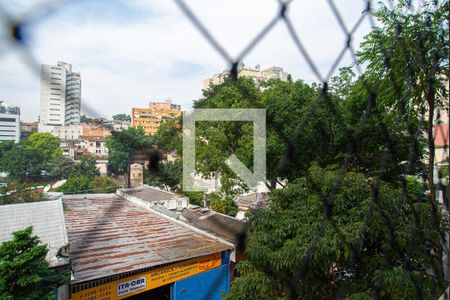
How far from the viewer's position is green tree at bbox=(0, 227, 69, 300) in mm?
1437

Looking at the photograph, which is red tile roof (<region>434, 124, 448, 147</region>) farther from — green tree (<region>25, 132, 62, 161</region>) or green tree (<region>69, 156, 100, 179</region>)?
green tree (<region>69, 156, 100, 179</region>)

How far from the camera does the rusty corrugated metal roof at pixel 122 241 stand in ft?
7.58

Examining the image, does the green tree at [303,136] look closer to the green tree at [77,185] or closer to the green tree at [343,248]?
the green tree at [343,248]

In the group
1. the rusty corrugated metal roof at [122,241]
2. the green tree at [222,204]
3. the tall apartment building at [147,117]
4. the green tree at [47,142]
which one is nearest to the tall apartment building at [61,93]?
the tall apartment building at [147,117]

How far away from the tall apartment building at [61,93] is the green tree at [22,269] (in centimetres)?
131

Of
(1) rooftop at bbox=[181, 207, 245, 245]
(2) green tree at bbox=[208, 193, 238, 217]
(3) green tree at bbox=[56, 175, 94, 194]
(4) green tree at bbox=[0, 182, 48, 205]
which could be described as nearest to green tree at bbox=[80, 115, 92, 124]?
(1) rooftop at bbox=[181, 207, 245, 245]

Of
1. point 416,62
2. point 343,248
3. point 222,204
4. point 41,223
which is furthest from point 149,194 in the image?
point 416,62

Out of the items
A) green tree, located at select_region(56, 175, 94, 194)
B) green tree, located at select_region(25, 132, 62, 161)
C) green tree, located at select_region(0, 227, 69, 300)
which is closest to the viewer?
green tree, located at select_region(25, 132, 62, 161)

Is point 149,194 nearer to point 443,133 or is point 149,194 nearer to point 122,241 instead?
point 122,241

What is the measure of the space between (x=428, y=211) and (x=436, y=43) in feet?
2.97

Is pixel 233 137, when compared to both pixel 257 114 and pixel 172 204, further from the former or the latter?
pixel 172 204

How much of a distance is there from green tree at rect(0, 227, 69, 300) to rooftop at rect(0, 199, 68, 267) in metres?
0.24

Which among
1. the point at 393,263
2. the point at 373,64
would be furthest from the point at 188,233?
the point at 373,64

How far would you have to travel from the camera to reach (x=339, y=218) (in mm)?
1730
